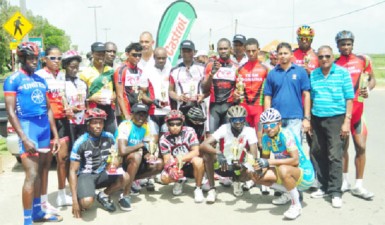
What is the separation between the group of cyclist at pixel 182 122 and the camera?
5.15m

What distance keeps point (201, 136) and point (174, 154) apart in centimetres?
73

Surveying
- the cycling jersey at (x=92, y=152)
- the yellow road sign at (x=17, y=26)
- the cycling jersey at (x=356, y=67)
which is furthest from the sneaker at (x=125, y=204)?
the yellow road sign at (x=17, y=26)

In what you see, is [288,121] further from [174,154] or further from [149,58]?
[149,58]

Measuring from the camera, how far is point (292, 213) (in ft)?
16.7

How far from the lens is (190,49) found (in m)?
6.43

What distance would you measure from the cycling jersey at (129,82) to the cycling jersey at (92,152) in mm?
894

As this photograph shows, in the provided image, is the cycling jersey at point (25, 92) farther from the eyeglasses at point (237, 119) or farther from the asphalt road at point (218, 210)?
the eyeglasses at point (237, 119)

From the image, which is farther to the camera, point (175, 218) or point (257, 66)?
point (257, 66)

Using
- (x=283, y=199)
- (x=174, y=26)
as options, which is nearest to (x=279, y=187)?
(x=283, y=199)

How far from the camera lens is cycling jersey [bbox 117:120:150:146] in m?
5.82

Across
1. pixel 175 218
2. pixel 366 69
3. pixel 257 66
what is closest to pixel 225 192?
pixel 175 218

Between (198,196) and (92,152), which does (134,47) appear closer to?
(92,152)

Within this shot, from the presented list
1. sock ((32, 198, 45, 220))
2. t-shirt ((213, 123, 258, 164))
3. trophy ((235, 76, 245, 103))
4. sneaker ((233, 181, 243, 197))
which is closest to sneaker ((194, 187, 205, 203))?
sneaker ((233, 181, 243, 197))

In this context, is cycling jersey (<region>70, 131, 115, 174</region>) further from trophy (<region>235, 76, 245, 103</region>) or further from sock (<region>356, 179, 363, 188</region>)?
sock (<region>356, 179, 363, 188</region>)
